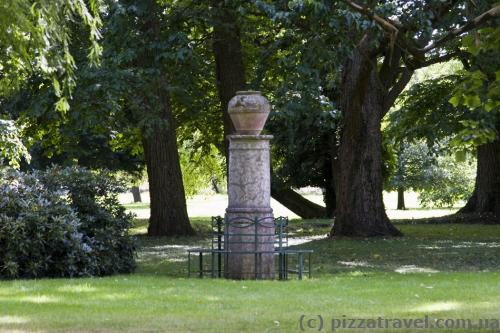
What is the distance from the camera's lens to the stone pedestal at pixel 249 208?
15.0 m

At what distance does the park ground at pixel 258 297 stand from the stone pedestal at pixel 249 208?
32.0 inches

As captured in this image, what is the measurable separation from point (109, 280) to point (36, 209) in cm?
186

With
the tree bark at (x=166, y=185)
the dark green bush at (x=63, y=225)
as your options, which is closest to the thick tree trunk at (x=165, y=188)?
the tree bark at (x=166, y=185)

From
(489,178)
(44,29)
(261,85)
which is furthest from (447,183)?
(44,29)

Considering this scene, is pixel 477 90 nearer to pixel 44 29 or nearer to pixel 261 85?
pixel 44 29

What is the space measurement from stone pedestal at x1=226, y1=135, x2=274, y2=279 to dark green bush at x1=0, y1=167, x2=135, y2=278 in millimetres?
2173

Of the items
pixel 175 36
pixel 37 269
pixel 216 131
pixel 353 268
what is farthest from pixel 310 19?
pixel 216 131

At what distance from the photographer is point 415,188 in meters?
55.9

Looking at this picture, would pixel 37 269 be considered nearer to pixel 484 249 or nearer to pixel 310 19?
pixel 310 19

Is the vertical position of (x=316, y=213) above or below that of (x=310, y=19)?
below

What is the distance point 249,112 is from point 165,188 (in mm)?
12740

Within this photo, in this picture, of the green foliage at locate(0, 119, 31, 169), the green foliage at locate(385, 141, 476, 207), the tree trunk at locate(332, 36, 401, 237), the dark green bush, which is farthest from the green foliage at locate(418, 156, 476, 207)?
the dark green bush

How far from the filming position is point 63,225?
49.1ft

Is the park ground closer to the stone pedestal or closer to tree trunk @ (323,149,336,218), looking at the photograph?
the stone pedestal
